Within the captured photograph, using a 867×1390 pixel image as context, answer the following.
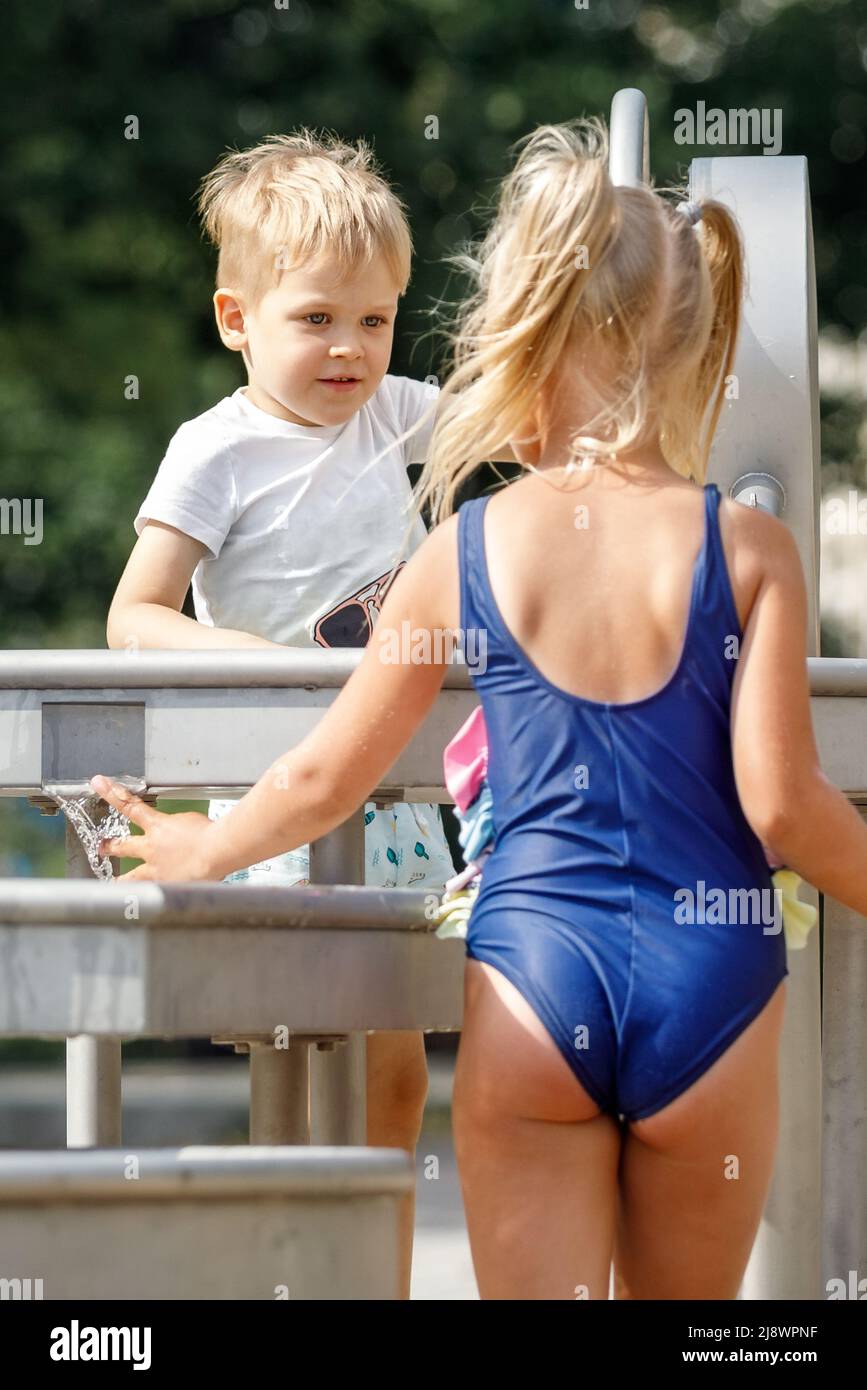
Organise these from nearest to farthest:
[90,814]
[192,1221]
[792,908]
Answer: [192,1221]
[792,908]
[90,814]

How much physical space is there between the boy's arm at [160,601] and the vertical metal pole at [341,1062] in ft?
0.89

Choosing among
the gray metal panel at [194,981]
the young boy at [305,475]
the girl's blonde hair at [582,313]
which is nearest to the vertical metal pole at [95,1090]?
the gray metal panel at [194,981]

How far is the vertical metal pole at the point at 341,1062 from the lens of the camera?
187 cm

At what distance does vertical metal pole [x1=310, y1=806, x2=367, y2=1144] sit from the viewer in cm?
187

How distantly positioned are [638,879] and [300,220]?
4.47ft

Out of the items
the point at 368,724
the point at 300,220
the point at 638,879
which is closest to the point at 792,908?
the point at 638,879

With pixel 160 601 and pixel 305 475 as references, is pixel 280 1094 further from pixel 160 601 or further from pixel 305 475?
pixel 305 475

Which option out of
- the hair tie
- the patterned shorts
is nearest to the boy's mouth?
the patterned shorts

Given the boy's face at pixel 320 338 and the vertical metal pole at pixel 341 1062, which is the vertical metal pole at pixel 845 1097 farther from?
the boy's face at pixel 320 338

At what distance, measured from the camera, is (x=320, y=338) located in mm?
2656

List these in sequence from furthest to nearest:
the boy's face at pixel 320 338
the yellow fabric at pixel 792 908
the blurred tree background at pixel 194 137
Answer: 1. the blurred tree background at pixel 194 137
2. the boy's face at pixel 320 338
3. the yellow fabric at pixel 792 908

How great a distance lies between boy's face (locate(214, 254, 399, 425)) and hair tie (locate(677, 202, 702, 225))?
32.6 inches

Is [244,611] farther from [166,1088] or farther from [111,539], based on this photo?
[166,1088]

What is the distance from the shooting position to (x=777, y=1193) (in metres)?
1.99
